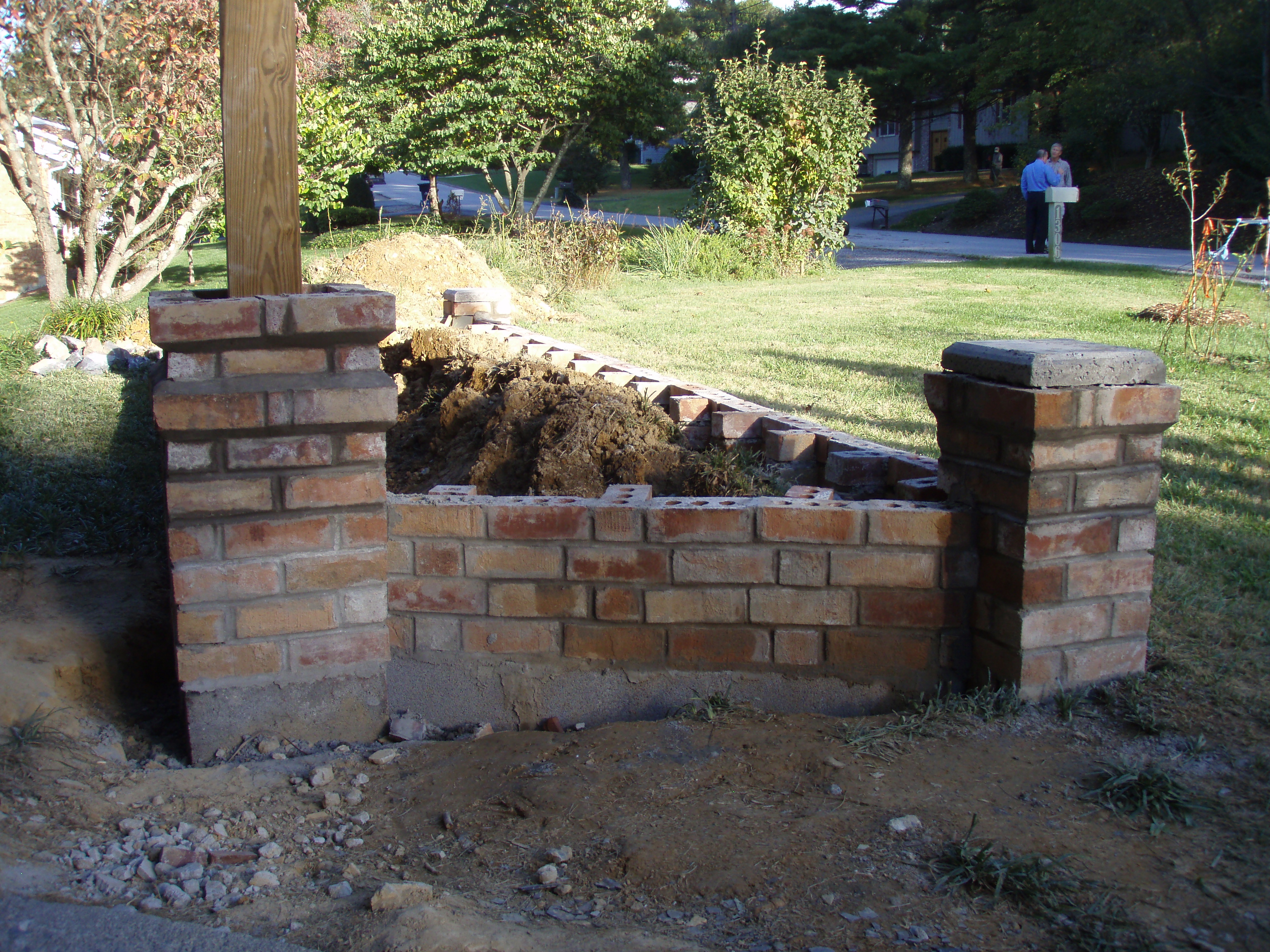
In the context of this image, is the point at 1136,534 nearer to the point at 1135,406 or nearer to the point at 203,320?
the point at 1135,406

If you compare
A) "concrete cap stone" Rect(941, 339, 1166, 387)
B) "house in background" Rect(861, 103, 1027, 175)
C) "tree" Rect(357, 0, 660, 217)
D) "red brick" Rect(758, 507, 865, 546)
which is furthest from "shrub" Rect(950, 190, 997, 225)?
"red brick" Rect(758, 507, 865, 546)

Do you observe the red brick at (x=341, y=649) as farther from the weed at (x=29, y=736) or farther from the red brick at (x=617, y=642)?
the weed at (x=29, y=736)

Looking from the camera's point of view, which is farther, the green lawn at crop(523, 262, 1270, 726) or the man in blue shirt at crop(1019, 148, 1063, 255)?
the man in blue shirt at crop(1019, 148, 1063, 255)

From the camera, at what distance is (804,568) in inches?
115

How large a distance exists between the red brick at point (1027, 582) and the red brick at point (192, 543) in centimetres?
208

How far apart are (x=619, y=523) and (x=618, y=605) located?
23 centimetres

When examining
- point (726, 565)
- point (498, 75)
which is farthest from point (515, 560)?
point (498, 75)

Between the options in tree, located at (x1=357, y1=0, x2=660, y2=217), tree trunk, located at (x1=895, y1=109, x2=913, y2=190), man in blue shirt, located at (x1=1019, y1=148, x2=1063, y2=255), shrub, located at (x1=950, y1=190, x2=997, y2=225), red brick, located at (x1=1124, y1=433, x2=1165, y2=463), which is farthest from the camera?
tree trunk, located at (x1=895, y1=109, x2=913, y2=190)

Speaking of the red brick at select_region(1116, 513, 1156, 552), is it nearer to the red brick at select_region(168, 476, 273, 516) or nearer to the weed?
the red brick at select_region(168, 476, 273, 516)

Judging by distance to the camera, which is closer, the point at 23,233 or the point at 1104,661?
the point at 1104,661

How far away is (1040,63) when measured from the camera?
31.0m

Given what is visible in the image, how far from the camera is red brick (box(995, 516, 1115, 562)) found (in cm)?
277

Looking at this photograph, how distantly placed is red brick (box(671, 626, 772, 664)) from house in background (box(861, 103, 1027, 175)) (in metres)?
38.1

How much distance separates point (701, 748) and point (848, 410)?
3559 millimetres
